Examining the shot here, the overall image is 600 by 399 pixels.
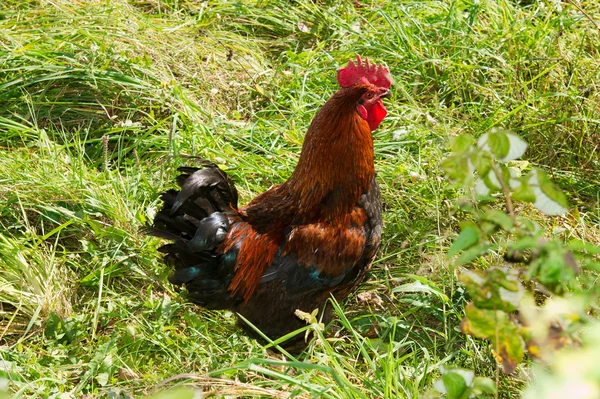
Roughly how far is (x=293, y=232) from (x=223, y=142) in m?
1.32

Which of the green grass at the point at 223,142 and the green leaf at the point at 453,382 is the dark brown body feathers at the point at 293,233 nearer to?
the green grass at the point at 223,142

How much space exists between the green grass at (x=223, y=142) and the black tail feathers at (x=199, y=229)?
38 centimetres

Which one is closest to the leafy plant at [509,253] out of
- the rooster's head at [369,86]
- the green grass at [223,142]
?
the green grass at [223,142]

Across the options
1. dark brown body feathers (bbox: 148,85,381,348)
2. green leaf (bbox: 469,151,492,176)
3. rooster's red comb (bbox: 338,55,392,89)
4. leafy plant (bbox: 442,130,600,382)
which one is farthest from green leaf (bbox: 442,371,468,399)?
rooster's red comb (bbox: 338,55,392,89)

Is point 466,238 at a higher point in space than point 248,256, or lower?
higher

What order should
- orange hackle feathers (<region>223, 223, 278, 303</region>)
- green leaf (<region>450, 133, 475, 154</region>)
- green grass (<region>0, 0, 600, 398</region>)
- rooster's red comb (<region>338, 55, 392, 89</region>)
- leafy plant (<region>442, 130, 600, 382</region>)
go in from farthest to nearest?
rooster's red comb (<region>338, 55, 392, 89</region>) < green grass (<region>0, 0, 600, 398</region>) < orange hackle feathers (<region>223, 223, 278, 303</region>) < green leaf (<region>450, 133, 475, 154</region>) < leafy plant (<region>442, 130, 600, 382</region>)

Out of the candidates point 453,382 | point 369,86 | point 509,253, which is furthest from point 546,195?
point 369,86

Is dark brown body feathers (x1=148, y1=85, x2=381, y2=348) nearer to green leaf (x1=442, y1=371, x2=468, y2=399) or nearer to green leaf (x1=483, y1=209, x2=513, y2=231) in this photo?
green leaf (x1=442, y1=371, x2=468, y2=399)

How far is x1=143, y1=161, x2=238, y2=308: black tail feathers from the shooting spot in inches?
113

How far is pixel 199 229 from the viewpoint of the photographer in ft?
9.46

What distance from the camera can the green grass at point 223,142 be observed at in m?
3.20

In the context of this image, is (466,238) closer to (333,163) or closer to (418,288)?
(333,163)

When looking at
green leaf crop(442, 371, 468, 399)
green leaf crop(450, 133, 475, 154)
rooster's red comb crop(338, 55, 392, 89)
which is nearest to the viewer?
green leaf crop(450, 133, 475, 154)

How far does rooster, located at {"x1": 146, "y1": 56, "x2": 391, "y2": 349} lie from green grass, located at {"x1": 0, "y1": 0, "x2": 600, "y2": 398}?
0.27 metres
